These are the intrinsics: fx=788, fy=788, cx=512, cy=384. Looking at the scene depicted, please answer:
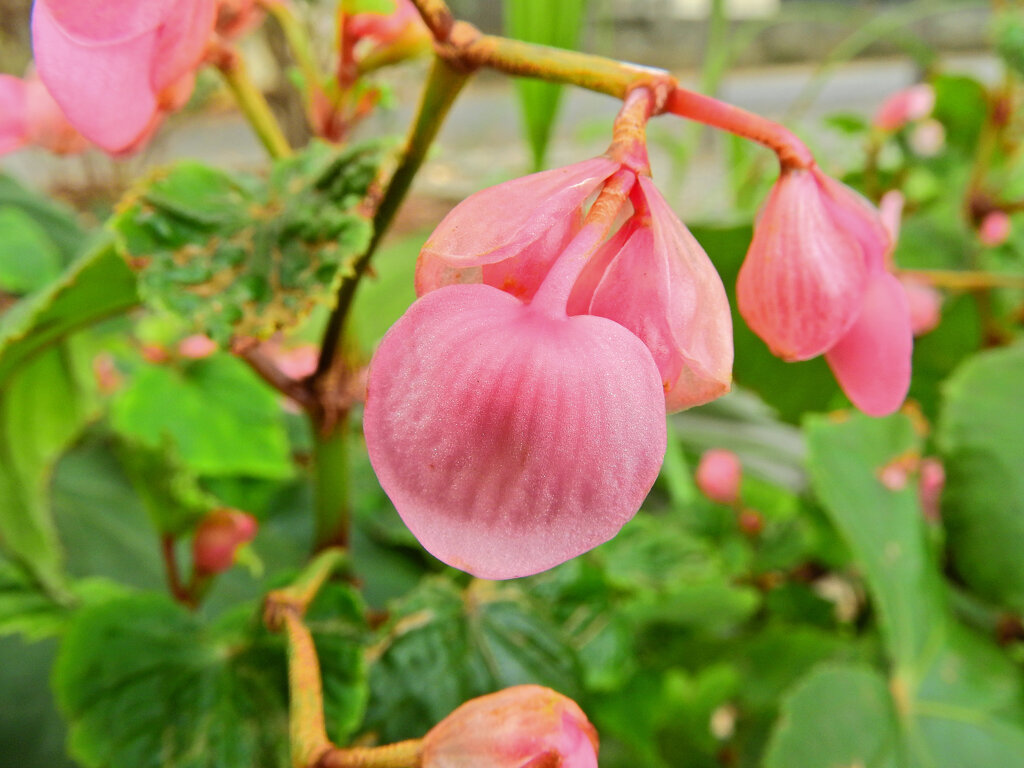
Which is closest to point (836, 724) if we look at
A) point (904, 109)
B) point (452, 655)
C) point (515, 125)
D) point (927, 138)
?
point (452, 655)

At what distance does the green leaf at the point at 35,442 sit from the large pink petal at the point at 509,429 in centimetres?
24

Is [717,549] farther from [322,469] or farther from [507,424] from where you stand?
[507,424]

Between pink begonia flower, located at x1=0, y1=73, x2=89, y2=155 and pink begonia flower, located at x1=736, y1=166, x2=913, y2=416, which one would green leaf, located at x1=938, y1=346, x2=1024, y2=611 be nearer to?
pink begonia flower, located at x1=736, y1=166, x2=913, y2=416

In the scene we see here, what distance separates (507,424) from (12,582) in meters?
0.31

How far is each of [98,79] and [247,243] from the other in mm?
105

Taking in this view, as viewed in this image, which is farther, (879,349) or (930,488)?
(930,488)

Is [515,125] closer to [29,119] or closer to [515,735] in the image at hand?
[29,119]

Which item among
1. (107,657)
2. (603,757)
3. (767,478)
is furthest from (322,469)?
(767,478)

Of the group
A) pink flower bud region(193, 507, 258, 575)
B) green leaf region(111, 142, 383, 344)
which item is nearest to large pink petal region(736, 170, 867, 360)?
green leaf region(111, 142, 383, 344)

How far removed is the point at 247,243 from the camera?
25 centimetres

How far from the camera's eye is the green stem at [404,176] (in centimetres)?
18

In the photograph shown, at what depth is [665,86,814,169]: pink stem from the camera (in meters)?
0.16

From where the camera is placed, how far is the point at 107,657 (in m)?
0.27

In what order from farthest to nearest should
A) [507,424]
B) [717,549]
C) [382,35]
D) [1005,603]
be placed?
[717,549], [1005,603], [382,35], [507,424]
